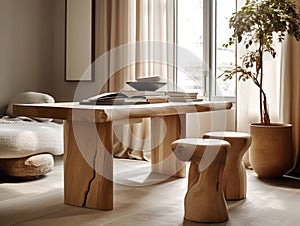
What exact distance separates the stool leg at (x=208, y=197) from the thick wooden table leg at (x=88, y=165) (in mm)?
500

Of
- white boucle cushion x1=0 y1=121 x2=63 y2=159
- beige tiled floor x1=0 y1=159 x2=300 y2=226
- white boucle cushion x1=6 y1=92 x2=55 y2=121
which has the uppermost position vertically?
white boucle cushion x1=6 y1=92 x2=55 y2=121

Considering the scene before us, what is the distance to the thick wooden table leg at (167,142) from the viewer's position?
345 cm

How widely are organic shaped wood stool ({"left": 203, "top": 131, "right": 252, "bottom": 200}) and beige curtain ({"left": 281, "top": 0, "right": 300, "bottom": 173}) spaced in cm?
94

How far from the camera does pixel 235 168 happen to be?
2.76 m

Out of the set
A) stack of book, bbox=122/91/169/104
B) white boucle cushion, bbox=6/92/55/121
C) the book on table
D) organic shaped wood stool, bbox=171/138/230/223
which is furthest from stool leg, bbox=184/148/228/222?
white boucle cushion, bbox=6/92/55/121

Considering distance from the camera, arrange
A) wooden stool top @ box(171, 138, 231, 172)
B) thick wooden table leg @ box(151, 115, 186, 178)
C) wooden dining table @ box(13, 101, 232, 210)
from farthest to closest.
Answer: thick wooden table leg @ box(151, 115, 186, 178) → wooden dining table @ box(13, 101, 232, 210) → wooden stool top @ box(171, 138, 231, 172)

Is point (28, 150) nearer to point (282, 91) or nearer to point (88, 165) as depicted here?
point (88, 165)

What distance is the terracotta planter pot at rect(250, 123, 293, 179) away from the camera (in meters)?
3.33

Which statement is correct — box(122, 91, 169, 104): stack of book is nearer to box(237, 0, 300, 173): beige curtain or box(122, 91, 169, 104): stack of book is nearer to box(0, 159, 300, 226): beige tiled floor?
box(0, 159, 300, 226): beige tiled floor

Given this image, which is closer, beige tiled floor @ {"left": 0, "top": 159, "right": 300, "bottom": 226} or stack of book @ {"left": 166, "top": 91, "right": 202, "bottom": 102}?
beige tiled floor @ {"left": 0, "top": 159, "right": 300, "bottom": 226}

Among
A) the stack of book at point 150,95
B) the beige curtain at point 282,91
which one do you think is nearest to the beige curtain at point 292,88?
the beige curtain at point 282,91

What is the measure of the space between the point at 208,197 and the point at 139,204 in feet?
1.75

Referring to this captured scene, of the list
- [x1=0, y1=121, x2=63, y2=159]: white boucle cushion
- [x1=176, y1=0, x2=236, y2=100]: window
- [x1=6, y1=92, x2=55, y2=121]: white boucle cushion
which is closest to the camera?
[x1=0, y1=121, x2=63, y2=159]: white boucle cushion

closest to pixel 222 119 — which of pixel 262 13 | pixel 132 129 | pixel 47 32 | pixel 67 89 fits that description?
pixel 132 129
